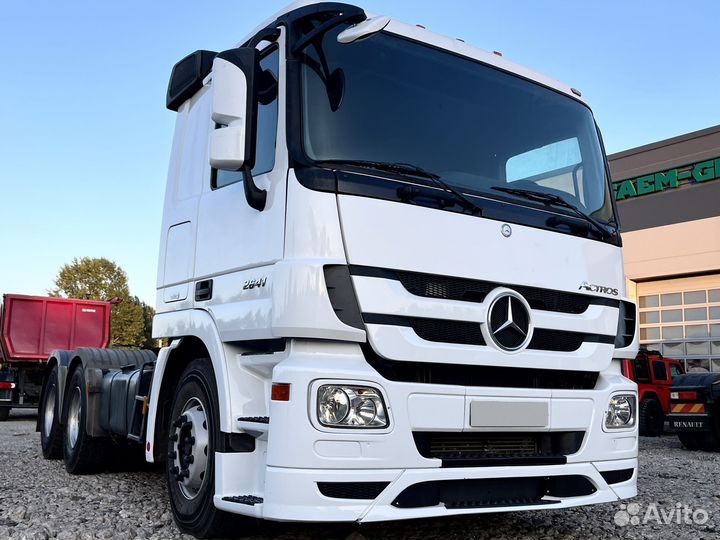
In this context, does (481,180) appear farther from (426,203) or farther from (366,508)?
(366,508)

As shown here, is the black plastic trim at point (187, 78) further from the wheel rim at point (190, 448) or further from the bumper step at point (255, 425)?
the bumper step at point (255, 425)

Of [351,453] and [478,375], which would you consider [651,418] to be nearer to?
[478,375]

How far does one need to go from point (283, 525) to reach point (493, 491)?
1.40 meters

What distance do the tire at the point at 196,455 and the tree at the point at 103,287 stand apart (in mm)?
47994

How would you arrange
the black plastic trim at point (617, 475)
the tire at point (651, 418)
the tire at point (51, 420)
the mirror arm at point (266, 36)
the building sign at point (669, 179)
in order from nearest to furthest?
the mirror arm at point (266, 36), the black plastic trim at point (617, 475), the tire at point (51, 420), the tire at point (651, 418), the building sign at point (669, 179)

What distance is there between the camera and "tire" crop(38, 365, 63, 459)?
286 inches

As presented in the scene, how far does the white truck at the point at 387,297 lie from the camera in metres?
3.17

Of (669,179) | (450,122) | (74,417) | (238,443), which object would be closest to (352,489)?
(238,443)

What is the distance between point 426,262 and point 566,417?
1115mm

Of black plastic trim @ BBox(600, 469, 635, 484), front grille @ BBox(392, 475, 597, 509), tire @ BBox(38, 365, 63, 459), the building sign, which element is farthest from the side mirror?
the building sign

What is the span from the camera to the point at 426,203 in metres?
3.50

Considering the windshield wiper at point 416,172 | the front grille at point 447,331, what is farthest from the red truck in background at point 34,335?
the front grille at point 447,331

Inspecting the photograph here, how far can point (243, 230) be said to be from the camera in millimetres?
3789

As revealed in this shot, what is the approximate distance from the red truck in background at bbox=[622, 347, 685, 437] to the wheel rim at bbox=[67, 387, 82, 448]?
436 inches
